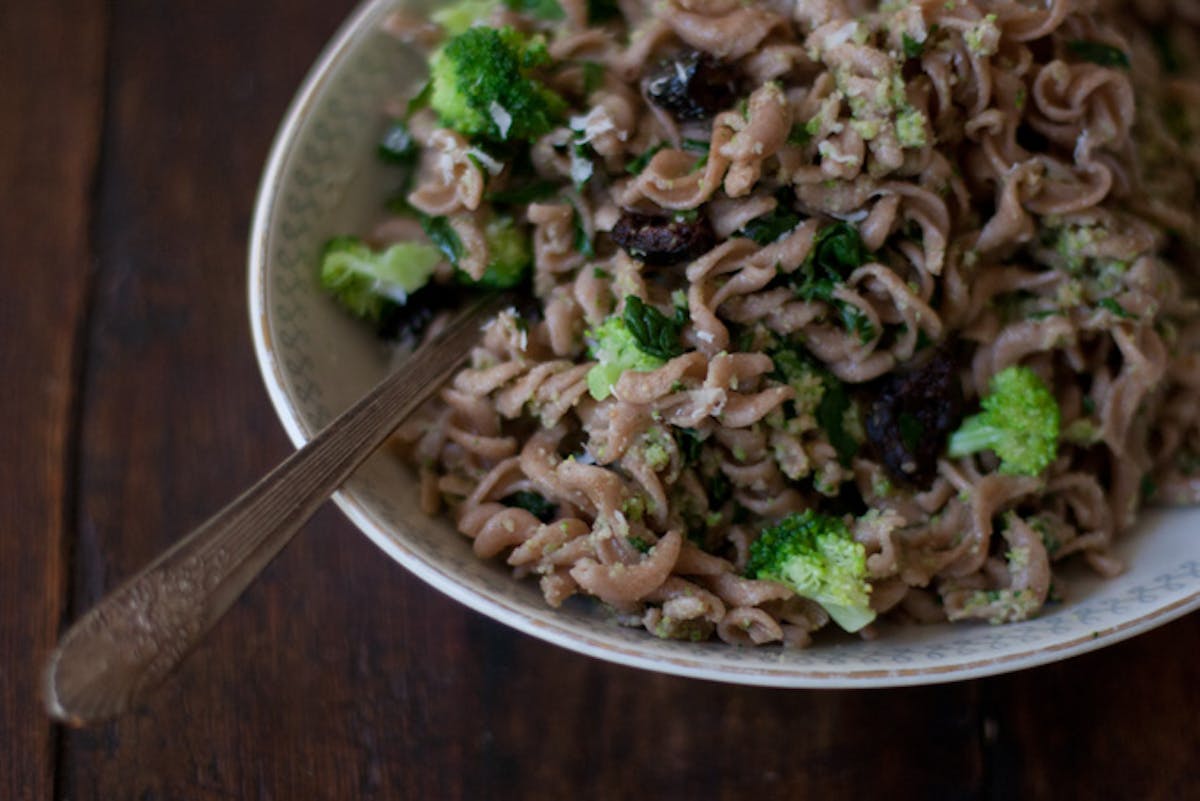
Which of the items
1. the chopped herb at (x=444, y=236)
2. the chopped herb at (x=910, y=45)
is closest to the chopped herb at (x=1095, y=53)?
the chopped herb at (x=910, y=45)

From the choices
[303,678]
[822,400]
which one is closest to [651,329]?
[822,400]

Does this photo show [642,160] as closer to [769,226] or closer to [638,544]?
[769,226]

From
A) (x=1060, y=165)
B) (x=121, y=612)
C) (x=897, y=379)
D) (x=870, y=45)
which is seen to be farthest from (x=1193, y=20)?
(x=121, y=612)

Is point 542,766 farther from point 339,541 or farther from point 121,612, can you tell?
point 121,612

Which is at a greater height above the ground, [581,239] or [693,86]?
[693,86]

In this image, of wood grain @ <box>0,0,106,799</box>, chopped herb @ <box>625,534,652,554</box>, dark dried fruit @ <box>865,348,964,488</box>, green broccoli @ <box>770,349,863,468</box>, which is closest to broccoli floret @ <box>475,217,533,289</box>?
green broccoli @ <box>770,349,863,468</box>

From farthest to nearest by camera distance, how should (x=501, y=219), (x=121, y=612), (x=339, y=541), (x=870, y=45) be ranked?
(x=339, y=541), (x=501, y=219), (x=870, y=45), (x=121, y=612)

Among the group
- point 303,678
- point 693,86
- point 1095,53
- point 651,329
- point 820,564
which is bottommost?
point 303,678
